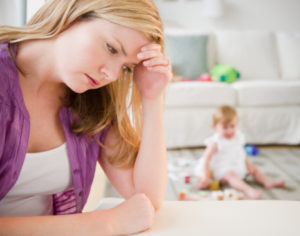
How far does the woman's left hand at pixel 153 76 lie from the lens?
817mm

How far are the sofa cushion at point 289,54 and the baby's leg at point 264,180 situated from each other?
180cm

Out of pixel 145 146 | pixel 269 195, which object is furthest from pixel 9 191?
pixel 269 195

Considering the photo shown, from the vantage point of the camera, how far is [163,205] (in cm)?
71

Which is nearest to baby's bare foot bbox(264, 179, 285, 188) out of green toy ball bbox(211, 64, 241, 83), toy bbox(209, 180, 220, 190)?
toy bbox(209, 180, 220, 190)

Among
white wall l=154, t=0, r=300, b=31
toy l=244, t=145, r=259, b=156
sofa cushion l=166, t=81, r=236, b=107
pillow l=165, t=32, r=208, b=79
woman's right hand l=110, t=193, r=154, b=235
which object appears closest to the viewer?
woman's right hand l=110, t=193, r=154, b=235

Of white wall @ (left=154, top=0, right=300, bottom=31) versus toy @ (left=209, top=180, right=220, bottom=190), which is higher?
white wall @ (left=154, top=0, right=300, bottom=31)

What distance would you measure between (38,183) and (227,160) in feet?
6.48

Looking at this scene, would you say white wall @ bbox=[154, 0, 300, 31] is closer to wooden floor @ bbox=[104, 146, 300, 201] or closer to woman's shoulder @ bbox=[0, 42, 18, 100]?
wooden floor @ bbox=[104, 146, 300, 201]

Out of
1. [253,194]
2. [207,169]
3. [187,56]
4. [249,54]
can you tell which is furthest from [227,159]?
[249,54]

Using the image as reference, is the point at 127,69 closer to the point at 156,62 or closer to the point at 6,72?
the point at 156,62

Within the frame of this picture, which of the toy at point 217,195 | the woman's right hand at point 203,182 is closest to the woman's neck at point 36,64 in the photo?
the toy at point 217,195

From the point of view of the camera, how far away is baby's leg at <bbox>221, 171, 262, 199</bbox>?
83.5 inches

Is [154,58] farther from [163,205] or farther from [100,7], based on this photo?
[163,205]

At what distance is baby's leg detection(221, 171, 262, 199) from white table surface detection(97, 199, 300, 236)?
1.49m
